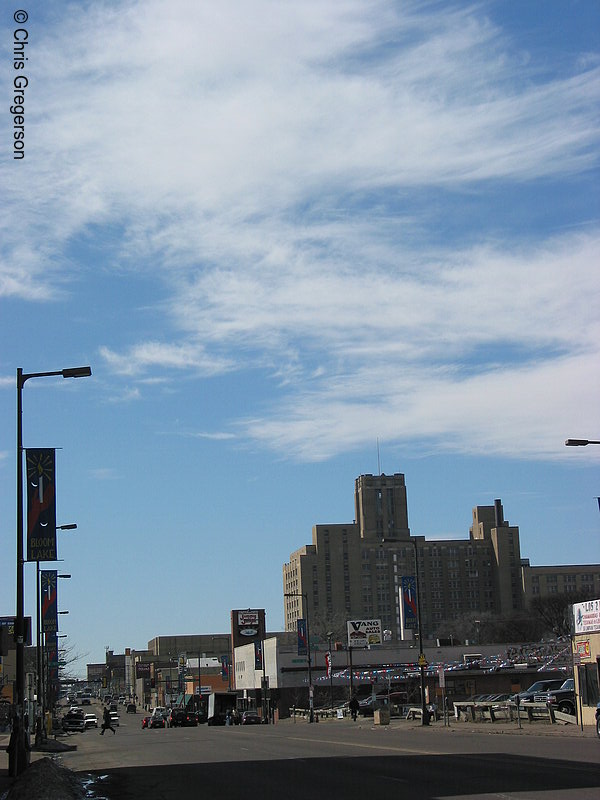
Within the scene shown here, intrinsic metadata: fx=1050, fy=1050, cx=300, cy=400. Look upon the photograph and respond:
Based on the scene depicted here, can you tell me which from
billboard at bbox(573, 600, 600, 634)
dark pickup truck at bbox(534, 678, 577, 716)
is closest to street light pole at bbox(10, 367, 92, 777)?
billboard at bbox(573, 600, 600, 634)

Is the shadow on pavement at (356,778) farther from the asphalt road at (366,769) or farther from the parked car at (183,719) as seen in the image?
the parked car at (183,719)

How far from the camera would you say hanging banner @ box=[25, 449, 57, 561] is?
30.4m

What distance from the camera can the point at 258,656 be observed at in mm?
111625

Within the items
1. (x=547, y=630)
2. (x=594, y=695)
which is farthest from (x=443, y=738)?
(x=547, y=630)

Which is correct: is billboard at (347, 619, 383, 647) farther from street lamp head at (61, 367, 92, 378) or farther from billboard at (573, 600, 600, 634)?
street lamp head at (61, 367, 92, 378)

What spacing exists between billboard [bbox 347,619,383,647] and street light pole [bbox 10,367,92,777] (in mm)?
67037

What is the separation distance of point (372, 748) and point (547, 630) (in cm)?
12818

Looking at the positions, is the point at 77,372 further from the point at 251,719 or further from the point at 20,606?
the point at 251,719

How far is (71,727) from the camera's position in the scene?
90438 mm

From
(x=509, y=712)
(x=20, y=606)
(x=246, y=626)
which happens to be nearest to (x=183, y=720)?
(x=509, y=712)

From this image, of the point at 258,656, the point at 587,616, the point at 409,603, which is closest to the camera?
the point at 587,616

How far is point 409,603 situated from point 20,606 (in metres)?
41.9

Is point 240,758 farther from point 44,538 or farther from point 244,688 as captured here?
point 244,688

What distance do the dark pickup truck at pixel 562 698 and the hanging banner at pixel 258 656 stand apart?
195 ft
